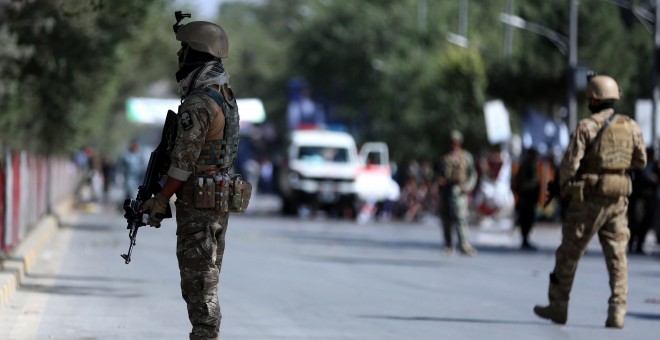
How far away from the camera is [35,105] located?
31969 millimetres

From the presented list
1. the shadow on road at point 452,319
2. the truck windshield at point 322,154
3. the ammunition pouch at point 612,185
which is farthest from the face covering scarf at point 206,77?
the truck windshield at point 322,154

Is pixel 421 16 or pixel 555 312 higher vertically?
pixel 421 16

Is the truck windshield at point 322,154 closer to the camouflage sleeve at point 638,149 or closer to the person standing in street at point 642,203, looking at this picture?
the person standing in street at point 642,203

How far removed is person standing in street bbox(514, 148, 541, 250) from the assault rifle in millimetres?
17455

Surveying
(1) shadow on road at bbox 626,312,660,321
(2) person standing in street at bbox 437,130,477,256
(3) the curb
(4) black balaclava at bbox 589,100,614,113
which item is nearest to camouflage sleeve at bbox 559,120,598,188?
(4) black balaclava at bbox 589,100,614,113

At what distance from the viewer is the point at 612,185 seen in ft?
39.1

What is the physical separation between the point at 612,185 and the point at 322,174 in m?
28.5

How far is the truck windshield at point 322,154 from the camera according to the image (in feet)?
134

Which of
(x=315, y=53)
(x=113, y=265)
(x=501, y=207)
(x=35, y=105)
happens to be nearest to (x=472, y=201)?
(x=501, y=207)

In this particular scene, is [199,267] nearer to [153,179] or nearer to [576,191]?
[153,179]

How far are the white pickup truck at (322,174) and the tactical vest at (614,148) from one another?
2814 centimetres

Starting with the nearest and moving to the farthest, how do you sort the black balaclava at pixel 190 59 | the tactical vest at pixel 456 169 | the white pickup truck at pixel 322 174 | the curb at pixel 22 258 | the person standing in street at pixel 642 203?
the black balaclava at pixel 190 59 < the curb at pixel 22 258 < the tactical vest at pixel 456 169 < the person standing in street at pixel 642 203 < the white pickup truck at pixel 322 174

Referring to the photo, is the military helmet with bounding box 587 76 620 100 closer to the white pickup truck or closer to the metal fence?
the metal fence

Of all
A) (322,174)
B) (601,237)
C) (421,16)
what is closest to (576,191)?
(601,237)
